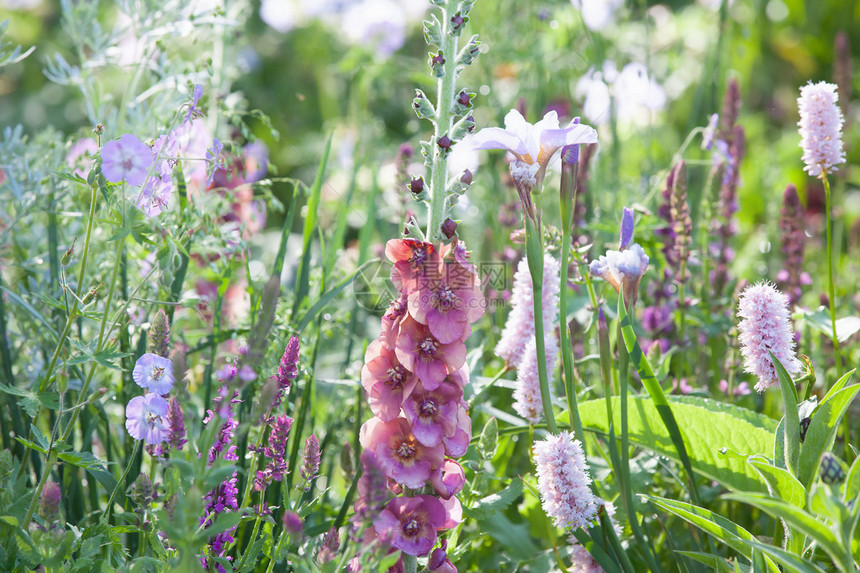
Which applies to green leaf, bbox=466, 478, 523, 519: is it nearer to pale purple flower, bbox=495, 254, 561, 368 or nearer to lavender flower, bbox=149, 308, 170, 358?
pale purple flower, bbox=495, 254, 561, 368

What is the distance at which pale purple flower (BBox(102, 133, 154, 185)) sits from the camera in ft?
3.12

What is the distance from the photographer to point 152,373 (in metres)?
0.97

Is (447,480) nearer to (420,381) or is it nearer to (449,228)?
(420,381)

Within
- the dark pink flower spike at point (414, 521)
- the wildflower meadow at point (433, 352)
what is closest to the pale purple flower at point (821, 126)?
the wildflower meadow at point (433, 352)

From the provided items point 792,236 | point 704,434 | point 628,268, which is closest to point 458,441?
point 628,268

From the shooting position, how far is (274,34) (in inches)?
183

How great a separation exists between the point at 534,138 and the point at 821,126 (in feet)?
1.54

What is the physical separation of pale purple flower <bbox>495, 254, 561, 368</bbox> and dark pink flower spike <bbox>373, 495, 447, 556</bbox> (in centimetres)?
35

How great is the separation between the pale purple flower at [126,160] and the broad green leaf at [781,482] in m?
0.83

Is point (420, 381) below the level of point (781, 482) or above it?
above

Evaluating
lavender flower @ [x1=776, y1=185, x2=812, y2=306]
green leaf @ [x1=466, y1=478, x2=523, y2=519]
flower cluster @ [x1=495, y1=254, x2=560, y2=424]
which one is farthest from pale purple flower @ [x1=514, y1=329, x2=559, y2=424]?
lavender flower @ [x1=776, y1=185, x2=812, y2=306]

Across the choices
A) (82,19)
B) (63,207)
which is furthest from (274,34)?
(63,207)

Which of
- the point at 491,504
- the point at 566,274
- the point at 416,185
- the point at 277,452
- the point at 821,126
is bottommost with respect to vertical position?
the point at 491,504

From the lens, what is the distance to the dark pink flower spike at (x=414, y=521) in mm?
892
